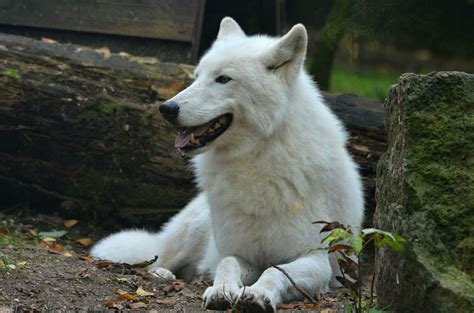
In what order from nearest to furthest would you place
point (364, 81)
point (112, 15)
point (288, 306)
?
point (288, 306) < point (112, 15) < point (364, 81)

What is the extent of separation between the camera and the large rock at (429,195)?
12.4ft

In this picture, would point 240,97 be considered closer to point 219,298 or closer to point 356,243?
point 219,298

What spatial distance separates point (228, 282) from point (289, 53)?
1521mm

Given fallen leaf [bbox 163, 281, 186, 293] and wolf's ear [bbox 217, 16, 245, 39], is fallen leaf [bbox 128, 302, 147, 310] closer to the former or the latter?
fallen leaf [bbox 163, 281, 186, 293]

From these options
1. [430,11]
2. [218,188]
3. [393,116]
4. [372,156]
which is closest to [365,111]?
[372,156]

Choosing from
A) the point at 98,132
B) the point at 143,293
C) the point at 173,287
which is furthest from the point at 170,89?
the point at 143,293

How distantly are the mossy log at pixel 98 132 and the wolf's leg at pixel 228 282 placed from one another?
1663mm

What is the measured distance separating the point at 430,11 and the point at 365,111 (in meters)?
1.22

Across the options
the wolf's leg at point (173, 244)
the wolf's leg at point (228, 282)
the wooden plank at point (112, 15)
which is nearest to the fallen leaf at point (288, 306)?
the wolf's leg at point (228, 282)

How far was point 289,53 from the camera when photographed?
5.32 meters

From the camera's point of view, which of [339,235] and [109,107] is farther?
[109,107]

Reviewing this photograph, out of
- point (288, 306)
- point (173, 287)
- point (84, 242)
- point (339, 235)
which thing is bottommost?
point (84, 242)

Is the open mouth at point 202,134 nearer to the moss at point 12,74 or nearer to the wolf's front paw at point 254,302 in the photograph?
the wolf's front paw at point 254,302

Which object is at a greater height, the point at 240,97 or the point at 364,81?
the point at 240,97
